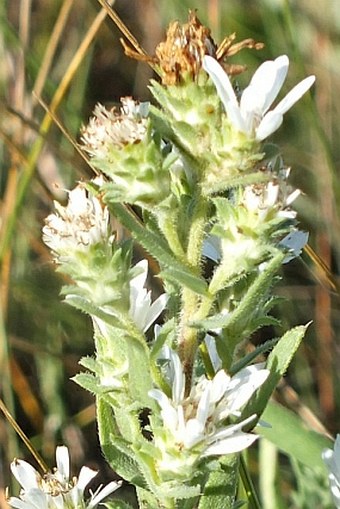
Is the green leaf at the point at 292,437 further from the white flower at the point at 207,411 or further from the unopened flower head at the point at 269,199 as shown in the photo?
the unopened flower head at the point at 269,199

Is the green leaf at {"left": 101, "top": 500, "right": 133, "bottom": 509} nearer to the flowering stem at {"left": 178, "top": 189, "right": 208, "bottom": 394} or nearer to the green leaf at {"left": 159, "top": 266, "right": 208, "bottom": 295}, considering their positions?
the flowering stem at {"left": 178, "top": 189, "right": 208, "bottom": 394}

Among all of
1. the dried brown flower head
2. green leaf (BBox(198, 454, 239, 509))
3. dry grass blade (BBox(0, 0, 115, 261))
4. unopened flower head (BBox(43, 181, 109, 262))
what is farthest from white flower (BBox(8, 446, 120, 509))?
dry grass blade (BBox(0, 0, 115, 261))

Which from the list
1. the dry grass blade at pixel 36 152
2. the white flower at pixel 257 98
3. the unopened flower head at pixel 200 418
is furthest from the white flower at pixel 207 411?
the dry grass blade at pixel 36 152

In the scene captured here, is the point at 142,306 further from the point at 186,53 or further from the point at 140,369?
the point at 186,53

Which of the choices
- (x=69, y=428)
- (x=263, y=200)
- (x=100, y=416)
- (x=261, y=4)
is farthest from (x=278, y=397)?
(x=261, y=4)

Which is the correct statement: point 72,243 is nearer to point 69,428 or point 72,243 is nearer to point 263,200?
point 263,200

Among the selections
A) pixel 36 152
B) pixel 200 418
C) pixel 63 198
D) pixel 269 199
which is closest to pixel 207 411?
pixel 200 418
